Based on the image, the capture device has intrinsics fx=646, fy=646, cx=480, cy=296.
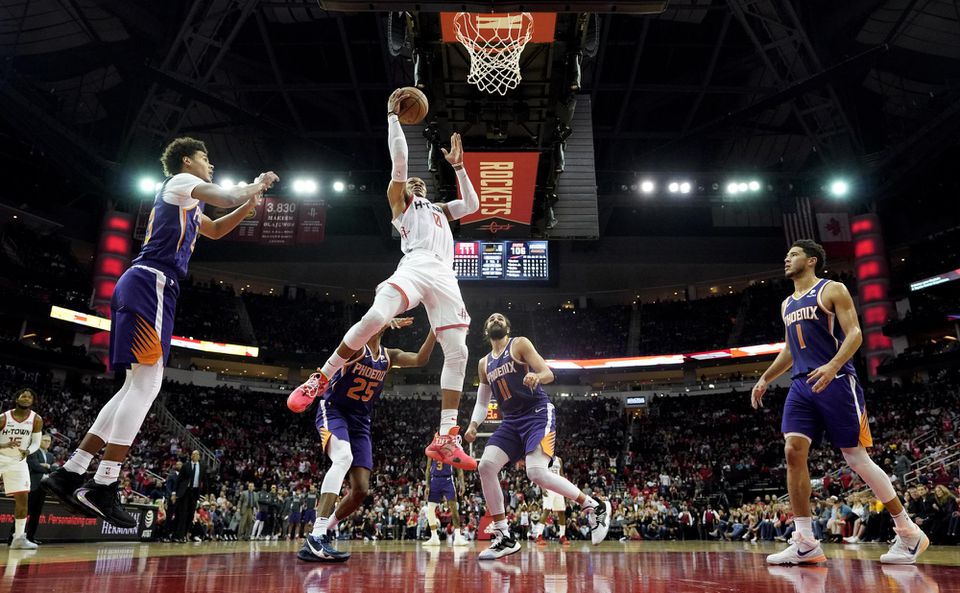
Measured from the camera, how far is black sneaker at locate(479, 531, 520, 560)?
5175 mm

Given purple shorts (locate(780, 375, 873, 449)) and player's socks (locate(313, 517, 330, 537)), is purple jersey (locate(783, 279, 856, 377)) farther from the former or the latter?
player's socks (locate(313, 517, 330, 537))

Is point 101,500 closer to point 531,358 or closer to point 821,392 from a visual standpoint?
point 531,358

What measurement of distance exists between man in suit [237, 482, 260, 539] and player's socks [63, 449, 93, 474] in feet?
46.1

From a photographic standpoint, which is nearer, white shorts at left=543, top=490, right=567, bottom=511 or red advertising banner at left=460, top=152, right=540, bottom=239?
white shorts at left=543, top=490, right=567, bottom=511

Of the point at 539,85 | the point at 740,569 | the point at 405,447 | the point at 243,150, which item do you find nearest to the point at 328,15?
the point at 243,150

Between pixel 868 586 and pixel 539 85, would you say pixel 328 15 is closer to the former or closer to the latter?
pixel 539 85

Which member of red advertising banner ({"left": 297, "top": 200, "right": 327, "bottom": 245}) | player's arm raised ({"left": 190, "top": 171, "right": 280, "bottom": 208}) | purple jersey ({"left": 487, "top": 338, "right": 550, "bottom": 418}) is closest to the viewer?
player's arm raised ({"left": 190, "top": 171, "right": 280, "bottom": 208})

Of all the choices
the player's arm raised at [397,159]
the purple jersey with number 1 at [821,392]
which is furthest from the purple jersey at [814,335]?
the player's arm raised at [397,159]

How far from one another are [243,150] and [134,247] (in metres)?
6.89

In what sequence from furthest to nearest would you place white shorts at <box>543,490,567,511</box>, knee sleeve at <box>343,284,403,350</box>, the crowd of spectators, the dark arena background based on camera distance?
the crowd of spectators, the dark arena background, white shorts at <box>543,490,567,511</box>, knee sleeve at <box>343,284,403,350</box>

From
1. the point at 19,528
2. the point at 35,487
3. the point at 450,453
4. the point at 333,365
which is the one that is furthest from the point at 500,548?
the point at 35,487

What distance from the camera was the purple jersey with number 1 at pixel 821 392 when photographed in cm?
453

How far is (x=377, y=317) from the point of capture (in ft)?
13.8

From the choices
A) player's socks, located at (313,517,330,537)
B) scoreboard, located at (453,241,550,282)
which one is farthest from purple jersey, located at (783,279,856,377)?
scoreboard, located at (453,241,550,282)
